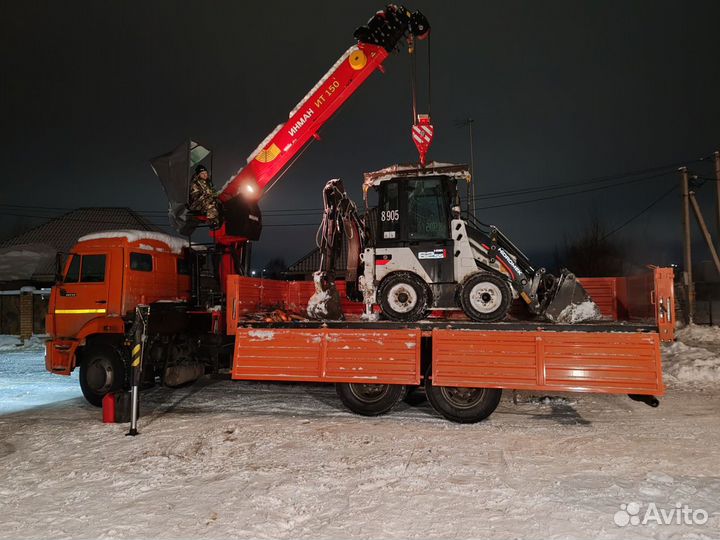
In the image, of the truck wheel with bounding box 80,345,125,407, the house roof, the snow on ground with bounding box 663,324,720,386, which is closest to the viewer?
the truck wheel with bounding box 80,345,125,407

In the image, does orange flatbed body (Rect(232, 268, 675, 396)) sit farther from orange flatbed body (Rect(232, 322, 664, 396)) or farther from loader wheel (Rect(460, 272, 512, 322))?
loader wheel (Rect(460, 272, 512, 322))

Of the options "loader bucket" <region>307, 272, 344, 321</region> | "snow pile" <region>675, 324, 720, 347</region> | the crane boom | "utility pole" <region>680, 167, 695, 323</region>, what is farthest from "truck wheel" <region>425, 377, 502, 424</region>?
"utility pole" <region>680, 167, 695, 323</region>

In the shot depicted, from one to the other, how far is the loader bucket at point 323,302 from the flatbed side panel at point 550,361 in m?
2.19

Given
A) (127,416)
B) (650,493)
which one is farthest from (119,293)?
(650,493)

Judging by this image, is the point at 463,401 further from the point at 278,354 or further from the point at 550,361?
the point at 278,354

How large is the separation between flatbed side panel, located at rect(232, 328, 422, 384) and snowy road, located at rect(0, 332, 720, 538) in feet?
2.22

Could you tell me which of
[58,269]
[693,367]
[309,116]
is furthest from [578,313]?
[58,269]

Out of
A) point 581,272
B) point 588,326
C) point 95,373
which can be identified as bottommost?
point 95,373

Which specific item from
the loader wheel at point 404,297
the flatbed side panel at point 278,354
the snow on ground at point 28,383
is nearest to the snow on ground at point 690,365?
the loader wheel at point 404,297

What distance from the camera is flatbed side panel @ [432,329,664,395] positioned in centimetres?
638

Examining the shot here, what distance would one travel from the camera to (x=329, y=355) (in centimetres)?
734

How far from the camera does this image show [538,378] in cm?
660

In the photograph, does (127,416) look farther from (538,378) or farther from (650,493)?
(650,493)

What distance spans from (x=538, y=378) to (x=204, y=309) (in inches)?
237
